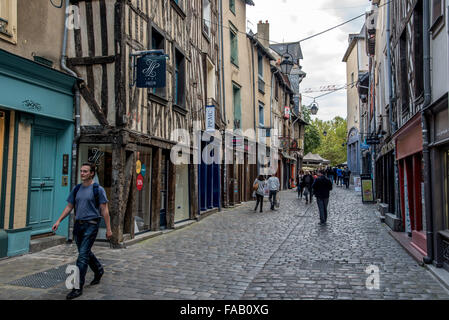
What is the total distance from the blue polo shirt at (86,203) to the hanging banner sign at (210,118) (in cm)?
795

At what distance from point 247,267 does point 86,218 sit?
8.39ft

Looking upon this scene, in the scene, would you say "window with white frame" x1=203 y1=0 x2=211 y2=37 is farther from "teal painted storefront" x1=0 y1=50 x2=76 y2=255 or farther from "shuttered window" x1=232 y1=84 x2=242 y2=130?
"teal painted storefront" x1=0 y1=50 x2=76 y2=255

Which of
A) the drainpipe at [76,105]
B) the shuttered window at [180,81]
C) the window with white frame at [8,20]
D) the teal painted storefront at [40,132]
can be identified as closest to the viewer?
the window with white frame at [8,20]

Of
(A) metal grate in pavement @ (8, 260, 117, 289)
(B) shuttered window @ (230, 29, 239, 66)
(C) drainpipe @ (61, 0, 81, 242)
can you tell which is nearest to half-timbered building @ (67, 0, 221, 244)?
(C) drainpipe @ (61, 0, 81, 242)

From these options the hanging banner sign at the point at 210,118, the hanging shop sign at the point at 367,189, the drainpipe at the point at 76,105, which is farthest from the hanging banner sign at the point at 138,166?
the hanging shop sign at the point at 367,189

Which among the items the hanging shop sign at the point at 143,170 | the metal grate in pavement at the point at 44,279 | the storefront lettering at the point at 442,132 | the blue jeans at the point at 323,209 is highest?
the storefront lettering at the point at 442,132

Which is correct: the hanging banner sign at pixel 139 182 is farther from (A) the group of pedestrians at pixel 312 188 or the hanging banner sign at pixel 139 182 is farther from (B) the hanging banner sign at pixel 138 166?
(A) the group of pedestrians at pixel 312 188

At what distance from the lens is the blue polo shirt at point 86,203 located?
15.2 ft

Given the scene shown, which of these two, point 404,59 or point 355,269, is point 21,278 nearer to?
point 355,269

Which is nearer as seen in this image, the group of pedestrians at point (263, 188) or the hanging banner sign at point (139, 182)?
the hanging banner sign at point (139, 182)

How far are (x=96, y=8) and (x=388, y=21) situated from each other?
26.6 ft

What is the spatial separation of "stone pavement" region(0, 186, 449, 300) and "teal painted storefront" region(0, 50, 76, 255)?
2.21 feet

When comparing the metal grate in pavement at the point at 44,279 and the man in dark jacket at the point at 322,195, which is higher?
the man in dark jacket at the point at 322,195
